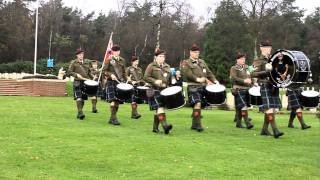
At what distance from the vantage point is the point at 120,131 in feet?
36.2

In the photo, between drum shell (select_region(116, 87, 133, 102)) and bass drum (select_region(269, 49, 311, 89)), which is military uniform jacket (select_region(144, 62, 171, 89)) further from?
bass drum (select_region(269, 49, 311, 89))

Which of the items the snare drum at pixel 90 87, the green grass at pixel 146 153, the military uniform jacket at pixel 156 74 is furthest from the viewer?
the snare drum at pixel 90 87

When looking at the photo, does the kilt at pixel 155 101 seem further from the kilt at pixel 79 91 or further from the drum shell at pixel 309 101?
the drum shell at pixel 309 101

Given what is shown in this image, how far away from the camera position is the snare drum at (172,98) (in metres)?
10.6

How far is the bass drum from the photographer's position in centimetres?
989

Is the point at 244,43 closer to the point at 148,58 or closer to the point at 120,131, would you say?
the point at 148,58

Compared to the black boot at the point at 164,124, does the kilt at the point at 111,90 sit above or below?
above

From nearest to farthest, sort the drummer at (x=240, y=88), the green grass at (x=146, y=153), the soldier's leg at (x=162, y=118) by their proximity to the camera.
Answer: the green grass at (x=146, y=153)
the soldier's leg at (x=162, y=118)
the drummer at (x=240, y=88)

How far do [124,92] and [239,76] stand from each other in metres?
2.99

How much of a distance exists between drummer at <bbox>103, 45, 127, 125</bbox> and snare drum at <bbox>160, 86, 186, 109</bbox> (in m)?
2.15

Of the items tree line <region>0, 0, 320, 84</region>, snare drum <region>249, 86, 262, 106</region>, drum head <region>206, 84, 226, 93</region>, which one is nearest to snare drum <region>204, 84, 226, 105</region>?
drum head <region>206, 84, 226, 93</region>

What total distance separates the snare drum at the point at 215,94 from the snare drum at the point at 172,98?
0.90m

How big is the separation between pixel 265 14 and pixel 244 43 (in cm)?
387

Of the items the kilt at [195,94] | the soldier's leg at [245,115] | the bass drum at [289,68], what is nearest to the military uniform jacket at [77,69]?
the kilt at [195,94]
